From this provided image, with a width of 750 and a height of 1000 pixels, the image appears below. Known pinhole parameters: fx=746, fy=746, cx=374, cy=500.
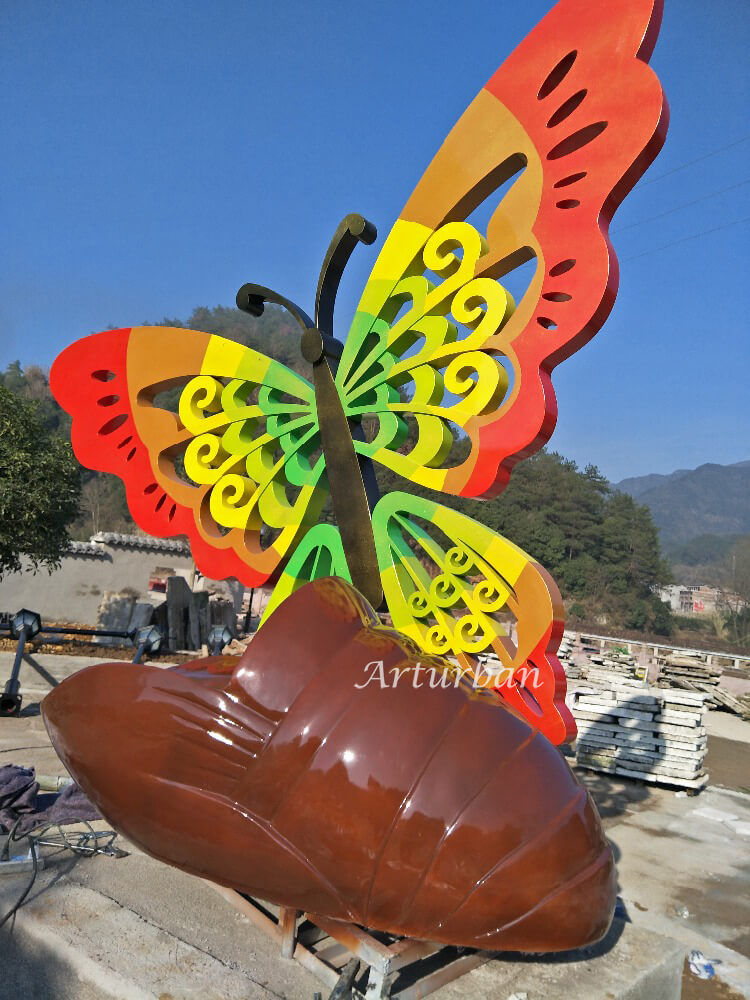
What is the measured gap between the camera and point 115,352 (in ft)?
18.4

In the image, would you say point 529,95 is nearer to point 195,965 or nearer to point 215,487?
point 215,487

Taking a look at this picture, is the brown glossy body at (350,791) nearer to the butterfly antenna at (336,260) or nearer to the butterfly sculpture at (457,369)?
the butterfly sculpture at (457,369)

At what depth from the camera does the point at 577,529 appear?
38.7 m

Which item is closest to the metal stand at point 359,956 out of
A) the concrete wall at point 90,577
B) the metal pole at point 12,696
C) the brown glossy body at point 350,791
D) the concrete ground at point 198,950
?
the concrete ground at point 198,950

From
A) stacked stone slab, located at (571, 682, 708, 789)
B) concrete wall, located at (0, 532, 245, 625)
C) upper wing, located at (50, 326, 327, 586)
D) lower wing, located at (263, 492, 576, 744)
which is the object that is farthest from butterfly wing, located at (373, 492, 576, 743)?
concrete wall, located at (0, 532, 245, 625)

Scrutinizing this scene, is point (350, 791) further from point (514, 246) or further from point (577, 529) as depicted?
point (577, 529)

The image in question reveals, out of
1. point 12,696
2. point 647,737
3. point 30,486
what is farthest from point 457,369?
point 30,486

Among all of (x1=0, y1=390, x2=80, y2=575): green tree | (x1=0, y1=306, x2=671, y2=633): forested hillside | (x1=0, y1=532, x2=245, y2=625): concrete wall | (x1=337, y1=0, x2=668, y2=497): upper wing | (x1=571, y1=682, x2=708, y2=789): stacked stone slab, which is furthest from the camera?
(x1=0, y1=306, x2=671, y2=633): forested hillside

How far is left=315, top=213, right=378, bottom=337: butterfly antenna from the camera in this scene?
4.46 m

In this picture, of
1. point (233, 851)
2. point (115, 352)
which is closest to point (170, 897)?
point (233, 851)

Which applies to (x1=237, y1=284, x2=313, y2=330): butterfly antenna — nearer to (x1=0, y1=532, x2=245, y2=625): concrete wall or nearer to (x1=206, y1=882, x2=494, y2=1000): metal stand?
(x1=206, y1=882, x2=494, y2=1000): metal stand

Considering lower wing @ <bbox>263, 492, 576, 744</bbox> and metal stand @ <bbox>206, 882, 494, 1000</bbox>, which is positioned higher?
lower wing @ <bbox>263, 492, 576, 744</bbox>

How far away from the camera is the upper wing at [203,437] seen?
15.9ft

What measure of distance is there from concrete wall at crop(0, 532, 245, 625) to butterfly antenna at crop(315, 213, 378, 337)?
43.1ft
